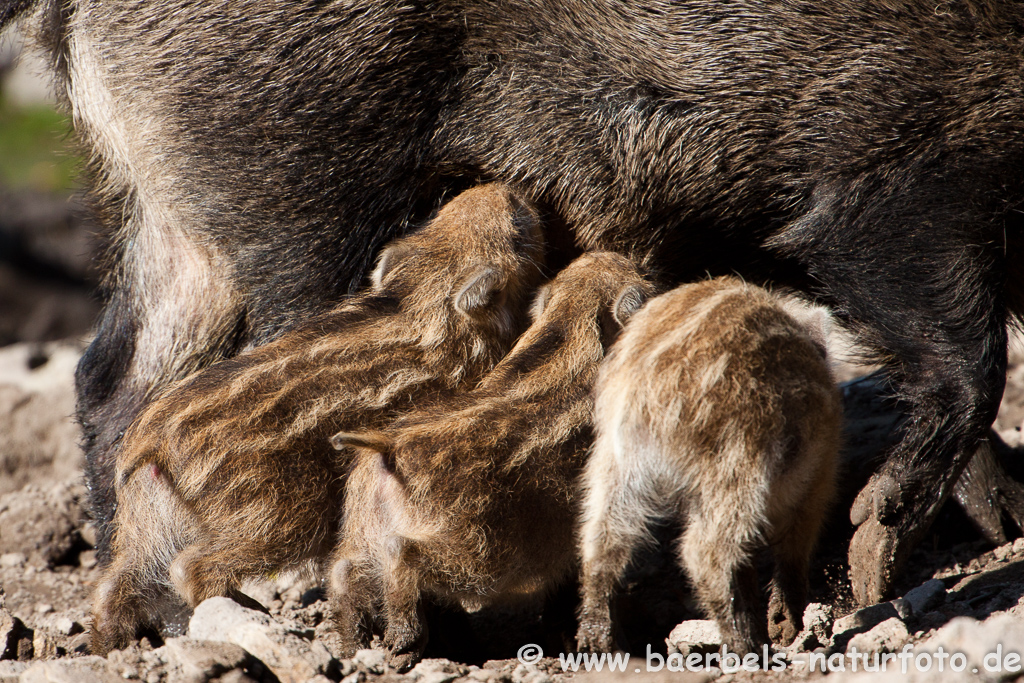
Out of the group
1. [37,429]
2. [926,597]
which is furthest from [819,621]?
[37,429]

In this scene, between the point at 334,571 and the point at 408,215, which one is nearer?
the point at 334,571

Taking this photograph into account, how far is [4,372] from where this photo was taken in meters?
5.20

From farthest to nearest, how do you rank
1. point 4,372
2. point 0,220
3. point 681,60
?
point 0,220 → point 4,372 → point 681,60

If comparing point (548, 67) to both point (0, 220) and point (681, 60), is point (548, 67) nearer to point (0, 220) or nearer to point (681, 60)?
point (681, 60)

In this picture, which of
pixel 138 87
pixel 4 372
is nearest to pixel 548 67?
pixel 138 87

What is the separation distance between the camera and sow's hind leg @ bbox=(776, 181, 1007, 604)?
287 centimetres

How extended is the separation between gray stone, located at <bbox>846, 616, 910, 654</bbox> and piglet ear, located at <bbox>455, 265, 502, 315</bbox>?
4.40 feet

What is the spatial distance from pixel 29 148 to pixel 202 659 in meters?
9.39

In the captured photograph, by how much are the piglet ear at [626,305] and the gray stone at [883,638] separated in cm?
101

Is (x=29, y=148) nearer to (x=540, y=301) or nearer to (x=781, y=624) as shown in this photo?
(x=540, y=301)

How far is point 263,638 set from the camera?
2.47m

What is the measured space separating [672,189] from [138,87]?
1624mm

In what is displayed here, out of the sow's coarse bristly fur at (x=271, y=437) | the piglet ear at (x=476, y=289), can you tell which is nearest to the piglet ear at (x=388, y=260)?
the sow's coarse bristly fur at (x=271, y=437)

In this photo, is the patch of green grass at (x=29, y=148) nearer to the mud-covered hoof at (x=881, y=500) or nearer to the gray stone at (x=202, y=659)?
the gray stone at (x=202, y=659)
